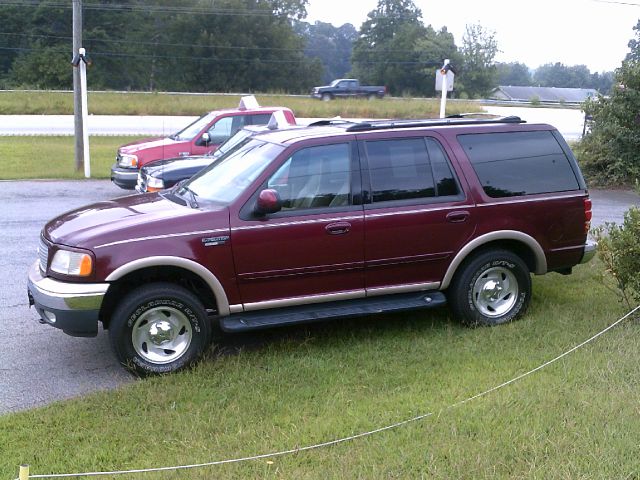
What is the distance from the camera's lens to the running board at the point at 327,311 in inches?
211

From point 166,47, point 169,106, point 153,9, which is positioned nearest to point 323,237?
point 169,106

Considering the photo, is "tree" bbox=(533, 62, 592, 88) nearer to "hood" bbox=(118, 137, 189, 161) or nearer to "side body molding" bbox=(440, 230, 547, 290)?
"hood" bbox=(118, 137, 189, 161)

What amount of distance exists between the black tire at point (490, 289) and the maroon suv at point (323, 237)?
0.04 feet

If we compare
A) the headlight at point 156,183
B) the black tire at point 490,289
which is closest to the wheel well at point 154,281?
the black tire at point 490,289

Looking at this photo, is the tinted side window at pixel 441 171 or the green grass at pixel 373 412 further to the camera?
the tinted side window at pixel 441 171

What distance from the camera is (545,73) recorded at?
127000 mm

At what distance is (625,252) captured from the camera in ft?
18.7

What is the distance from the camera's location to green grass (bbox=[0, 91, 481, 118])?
38969 millimetres

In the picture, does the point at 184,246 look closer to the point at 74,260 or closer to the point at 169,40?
the point at 74,260

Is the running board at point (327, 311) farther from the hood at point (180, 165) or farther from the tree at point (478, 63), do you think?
the tree at point (478, 63)

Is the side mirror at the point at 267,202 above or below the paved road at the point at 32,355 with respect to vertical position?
above

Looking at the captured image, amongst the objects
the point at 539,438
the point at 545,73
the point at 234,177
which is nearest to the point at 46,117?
the point at 234,177

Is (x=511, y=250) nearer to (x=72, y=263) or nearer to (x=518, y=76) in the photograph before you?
(x=72, y=263)

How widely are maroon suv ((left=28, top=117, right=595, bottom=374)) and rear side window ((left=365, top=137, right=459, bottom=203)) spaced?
0.01 m
